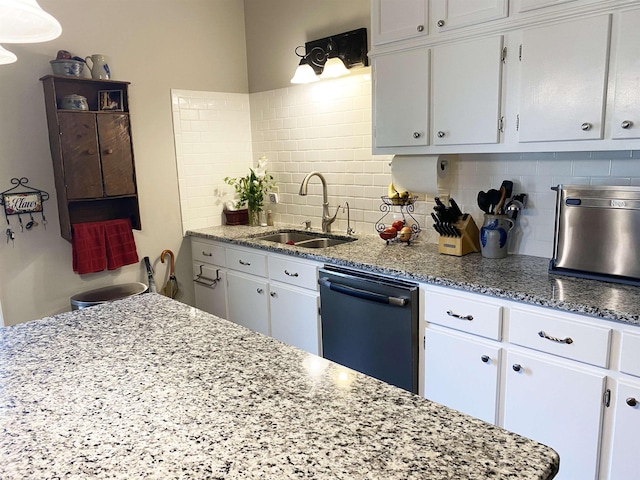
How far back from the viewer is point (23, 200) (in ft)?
9.79

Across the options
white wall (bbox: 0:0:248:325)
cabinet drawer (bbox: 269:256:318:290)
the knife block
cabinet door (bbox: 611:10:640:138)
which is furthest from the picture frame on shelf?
cabinet door (bbox: 611:10:640:138)

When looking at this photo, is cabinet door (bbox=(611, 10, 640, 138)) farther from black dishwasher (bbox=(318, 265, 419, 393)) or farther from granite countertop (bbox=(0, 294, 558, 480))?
granite countertop (bbox=(0, 294, 558, 480))

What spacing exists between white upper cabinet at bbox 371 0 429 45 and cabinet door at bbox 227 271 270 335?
1.71m

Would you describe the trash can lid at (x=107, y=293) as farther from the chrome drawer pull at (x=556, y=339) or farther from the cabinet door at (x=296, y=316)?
the chrome drawer pull at (x=556, y=339)

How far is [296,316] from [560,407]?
1.59 metres

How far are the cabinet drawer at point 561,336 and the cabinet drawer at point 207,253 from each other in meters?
2.23

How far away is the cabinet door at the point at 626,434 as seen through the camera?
5.64 feet

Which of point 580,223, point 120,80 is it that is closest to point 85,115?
point 120,80

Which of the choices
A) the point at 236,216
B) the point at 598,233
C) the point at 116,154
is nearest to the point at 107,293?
the point at 116,154

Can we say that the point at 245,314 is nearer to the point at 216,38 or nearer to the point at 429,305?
the point at 429,305

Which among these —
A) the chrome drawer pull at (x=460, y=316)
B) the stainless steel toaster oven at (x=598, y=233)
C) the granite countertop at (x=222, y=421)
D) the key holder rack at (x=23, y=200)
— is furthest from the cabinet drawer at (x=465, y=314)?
the key holder rack at (x=23, y=200)

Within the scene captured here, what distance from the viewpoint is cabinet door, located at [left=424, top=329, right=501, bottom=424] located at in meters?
2.12

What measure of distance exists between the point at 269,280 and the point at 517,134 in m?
1.77

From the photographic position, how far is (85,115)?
2.97m
